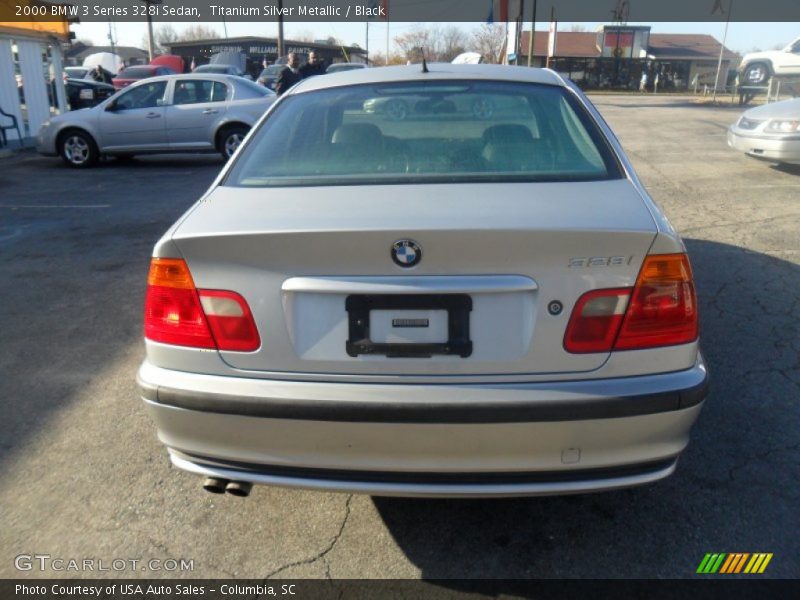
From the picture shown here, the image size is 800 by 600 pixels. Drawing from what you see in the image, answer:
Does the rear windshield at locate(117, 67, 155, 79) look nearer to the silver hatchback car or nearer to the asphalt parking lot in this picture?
the silver hatchback car

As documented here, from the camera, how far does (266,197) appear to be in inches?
96.7

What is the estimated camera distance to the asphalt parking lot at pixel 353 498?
2.50m

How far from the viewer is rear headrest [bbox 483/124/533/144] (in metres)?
2.85

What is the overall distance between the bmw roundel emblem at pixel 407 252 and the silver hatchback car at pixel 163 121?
35.3ft

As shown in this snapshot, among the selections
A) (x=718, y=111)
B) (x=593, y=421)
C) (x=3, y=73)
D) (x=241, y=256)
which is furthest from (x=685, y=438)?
(x=718, y=111)

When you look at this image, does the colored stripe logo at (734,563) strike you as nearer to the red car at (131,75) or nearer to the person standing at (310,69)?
the person standing at (310,69)

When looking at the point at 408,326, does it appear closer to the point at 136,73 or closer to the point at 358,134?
the point at 358,134

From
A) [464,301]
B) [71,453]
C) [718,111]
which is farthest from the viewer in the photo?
[718,111]

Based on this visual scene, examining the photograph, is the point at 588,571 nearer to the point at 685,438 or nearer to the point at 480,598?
the point at 480,598

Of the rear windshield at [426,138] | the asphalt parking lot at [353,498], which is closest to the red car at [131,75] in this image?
the asphalt parking lot at [353,498]

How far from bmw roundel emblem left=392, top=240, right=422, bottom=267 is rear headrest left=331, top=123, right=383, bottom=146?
0.95 meters

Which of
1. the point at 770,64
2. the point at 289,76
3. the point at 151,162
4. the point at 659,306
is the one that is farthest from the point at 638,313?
the point at 770,64

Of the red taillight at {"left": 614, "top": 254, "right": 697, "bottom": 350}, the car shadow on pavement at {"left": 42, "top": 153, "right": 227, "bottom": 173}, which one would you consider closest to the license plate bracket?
the red taillight at {"left": 614, "top": 254, "right": 697, "bottom": 350}

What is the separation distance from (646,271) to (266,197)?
132 centimetres
